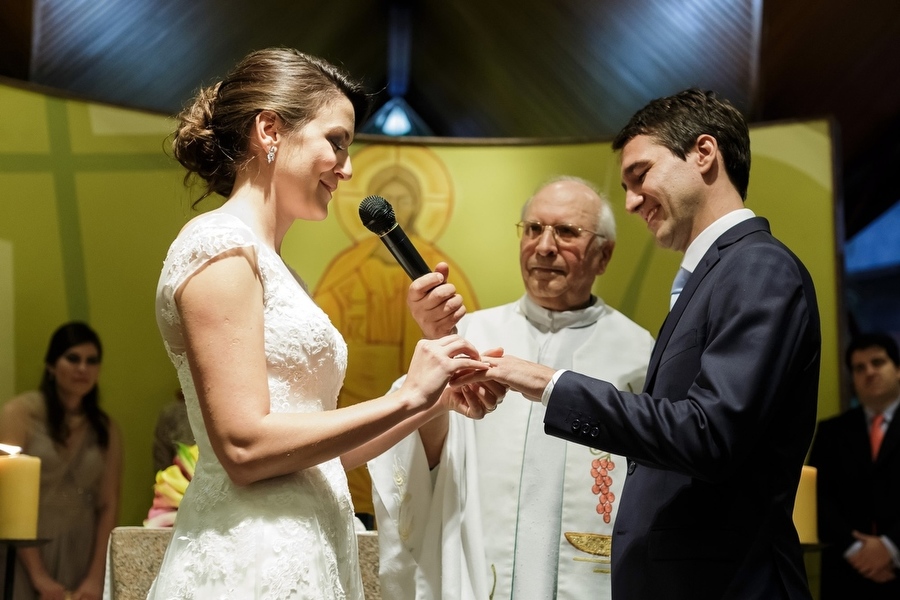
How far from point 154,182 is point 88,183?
0.34m

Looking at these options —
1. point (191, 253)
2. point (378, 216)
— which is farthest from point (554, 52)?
point (191, 253)

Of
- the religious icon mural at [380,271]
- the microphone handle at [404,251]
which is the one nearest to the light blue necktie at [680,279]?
the microphone handle at [404,251]

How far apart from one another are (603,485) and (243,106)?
1889mm

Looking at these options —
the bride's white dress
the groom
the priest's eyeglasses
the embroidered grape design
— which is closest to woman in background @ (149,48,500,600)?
the bride's white dress

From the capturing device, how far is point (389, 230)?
2.28 metres

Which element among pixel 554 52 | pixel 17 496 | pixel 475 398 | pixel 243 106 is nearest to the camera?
pixel 243 106

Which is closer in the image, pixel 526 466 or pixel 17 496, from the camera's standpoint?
pixel 17 496

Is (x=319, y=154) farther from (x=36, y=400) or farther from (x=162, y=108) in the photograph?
(x=162, y=108)

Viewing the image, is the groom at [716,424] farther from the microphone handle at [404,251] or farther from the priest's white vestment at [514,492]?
the priest's white vestment at [514,492]

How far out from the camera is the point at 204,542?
74.5 inches

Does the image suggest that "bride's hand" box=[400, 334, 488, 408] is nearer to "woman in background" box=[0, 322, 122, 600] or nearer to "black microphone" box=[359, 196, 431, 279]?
"black microphone" box=[359, 196, 431, 279]

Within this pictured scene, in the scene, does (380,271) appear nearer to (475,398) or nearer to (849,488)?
(849,488)

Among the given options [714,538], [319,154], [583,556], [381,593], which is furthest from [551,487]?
[319,154]

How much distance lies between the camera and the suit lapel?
235 cm
